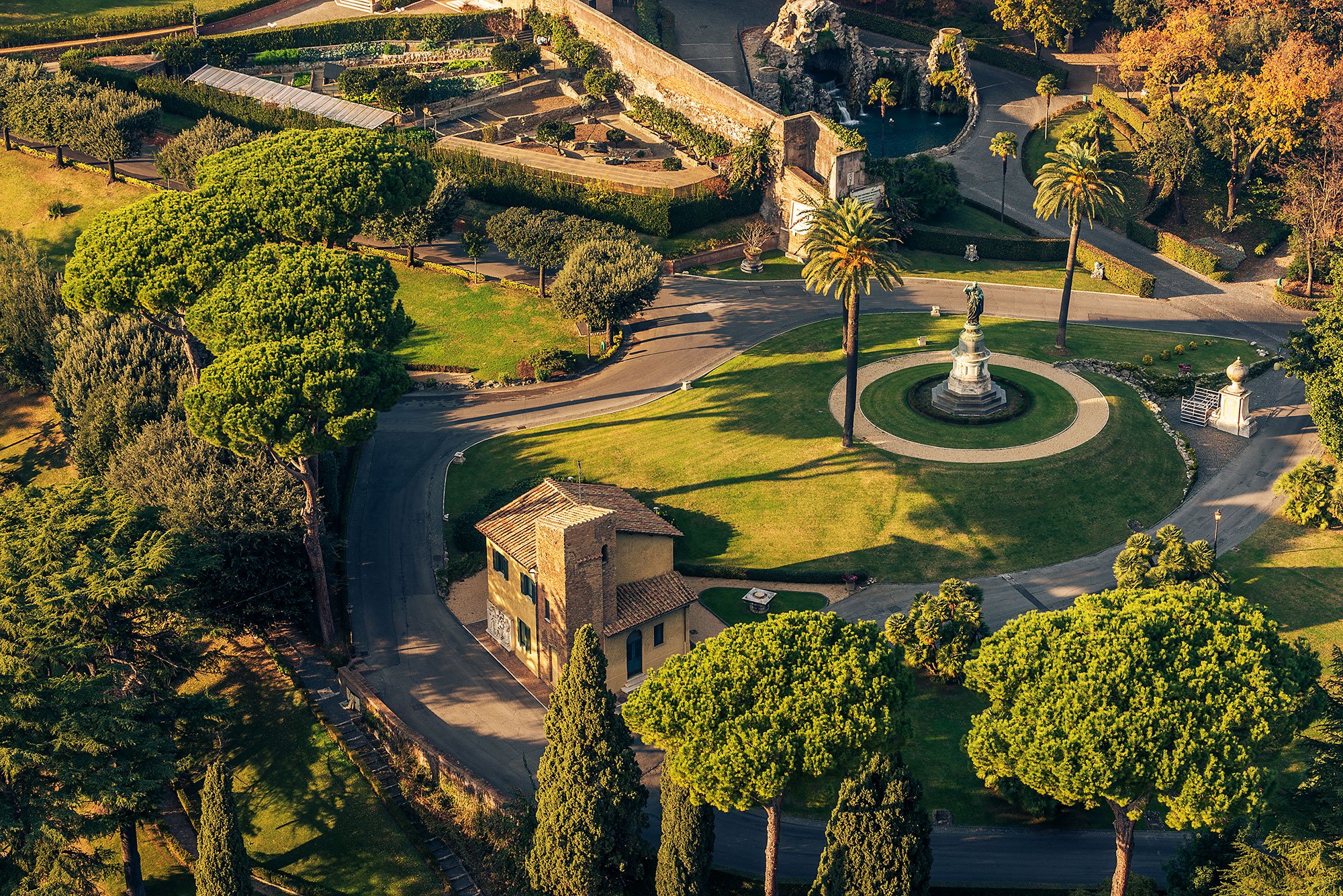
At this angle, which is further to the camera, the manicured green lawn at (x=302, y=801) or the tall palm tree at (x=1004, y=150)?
the tall palm tree at (x=1004, y=150)

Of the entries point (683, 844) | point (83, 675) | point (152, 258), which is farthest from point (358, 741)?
point (152, 258)

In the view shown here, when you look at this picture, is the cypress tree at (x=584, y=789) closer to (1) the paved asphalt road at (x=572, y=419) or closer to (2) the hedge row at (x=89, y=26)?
(1) the paved asphalt road at (x=572, y=419)

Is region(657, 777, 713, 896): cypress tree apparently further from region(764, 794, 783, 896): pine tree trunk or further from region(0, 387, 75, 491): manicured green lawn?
region(0, 387, 75, 491): manicured green lawn

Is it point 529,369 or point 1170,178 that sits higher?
point 1170,178

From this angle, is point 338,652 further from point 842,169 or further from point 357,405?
point 842,169

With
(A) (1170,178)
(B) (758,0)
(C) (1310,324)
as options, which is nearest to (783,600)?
(C) (1310,324)

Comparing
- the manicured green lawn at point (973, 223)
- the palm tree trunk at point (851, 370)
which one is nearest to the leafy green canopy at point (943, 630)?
the palm tree trunk at point (851, 370)

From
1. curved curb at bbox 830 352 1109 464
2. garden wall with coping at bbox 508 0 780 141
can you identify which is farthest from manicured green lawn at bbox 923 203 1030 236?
curved curb at bbox 830 352 1109 464
